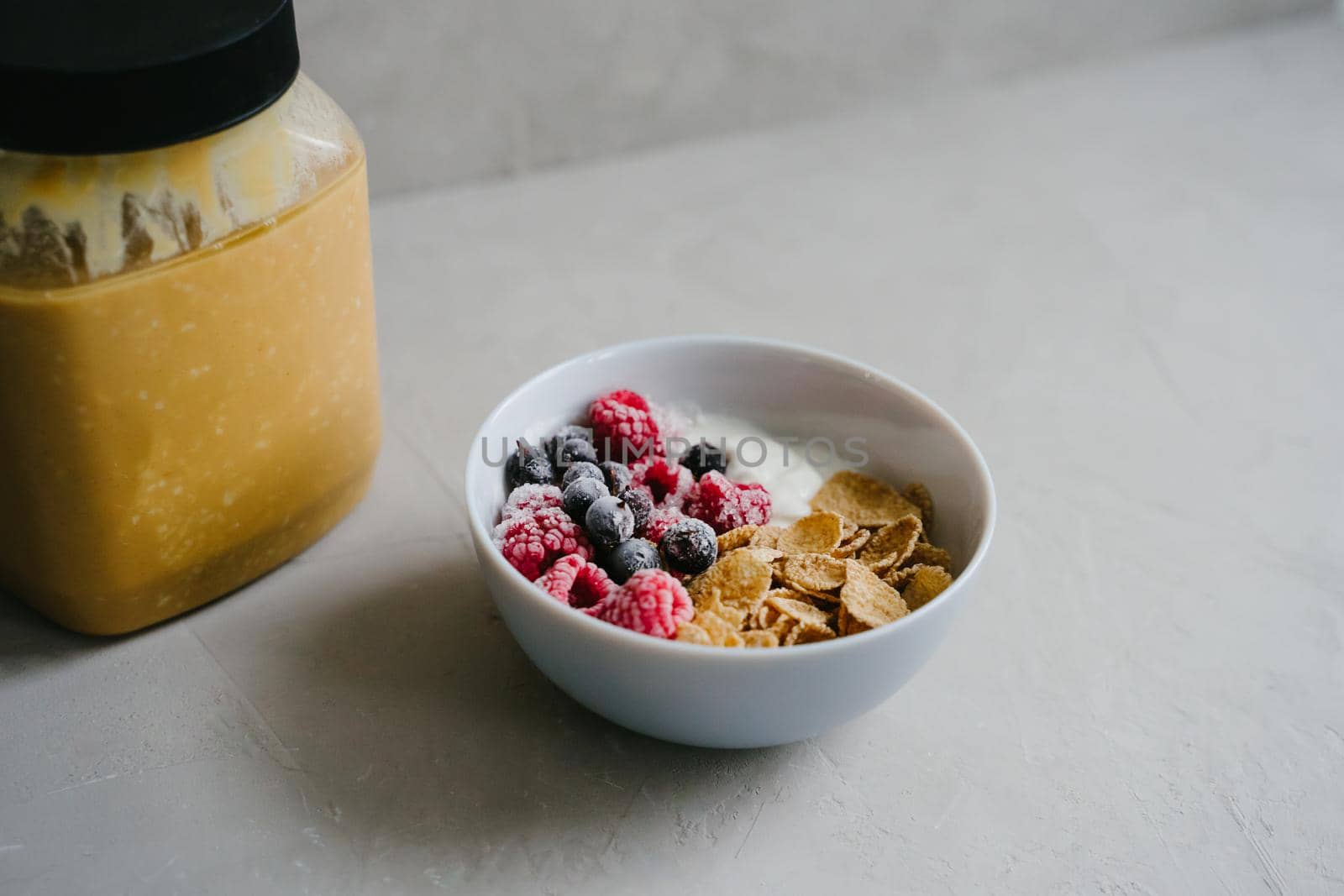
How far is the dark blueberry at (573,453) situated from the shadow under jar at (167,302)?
16 cm

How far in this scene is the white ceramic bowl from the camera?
Result: 696mm

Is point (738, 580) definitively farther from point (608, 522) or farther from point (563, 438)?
point (563, 438)

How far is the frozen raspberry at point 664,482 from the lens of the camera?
2.89 feet

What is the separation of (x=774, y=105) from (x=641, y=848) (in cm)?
116

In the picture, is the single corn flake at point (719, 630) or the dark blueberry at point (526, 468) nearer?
the single corn flake at point (719, 630)

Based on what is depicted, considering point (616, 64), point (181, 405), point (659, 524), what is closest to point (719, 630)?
point (659, 524)

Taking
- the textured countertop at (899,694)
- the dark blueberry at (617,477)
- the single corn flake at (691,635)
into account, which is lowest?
the textured countertop at (899,694)

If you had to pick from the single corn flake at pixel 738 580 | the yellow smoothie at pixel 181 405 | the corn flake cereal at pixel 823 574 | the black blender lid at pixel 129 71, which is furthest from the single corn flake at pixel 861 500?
the black blender lid at pixel 129 71

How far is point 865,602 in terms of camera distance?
2.51 feet

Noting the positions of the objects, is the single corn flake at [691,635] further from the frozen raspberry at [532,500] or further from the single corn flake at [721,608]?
the frozen raspberry at [532,500]

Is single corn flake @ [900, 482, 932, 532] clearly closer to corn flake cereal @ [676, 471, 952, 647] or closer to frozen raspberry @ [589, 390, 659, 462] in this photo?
corn flake cereal @ [676, 471, 952, 647]

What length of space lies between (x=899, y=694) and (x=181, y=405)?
1.68ft

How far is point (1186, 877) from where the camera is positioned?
0.74 meters

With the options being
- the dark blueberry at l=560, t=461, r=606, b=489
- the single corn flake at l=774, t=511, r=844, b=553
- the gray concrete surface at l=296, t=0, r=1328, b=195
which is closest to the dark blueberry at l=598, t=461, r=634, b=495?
the dark blueberry at l=560, t=461, r=606, b=489
